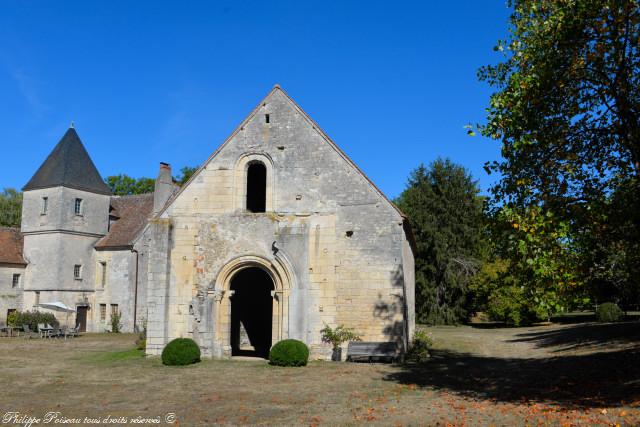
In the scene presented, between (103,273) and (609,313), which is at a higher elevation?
(103,273)

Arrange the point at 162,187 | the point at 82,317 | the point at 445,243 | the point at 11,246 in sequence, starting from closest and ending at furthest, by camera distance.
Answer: the point at 162,187
the point at 11,246
the point at 82,317
the point at 445,243

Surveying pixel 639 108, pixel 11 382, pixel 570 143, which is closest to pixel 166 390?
pixel 11 382

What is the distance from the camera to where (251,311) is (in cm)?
2380

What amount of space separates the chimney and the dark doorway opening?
13410mm

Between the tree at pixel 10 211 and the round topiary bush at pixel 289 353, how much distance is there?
44.0 m

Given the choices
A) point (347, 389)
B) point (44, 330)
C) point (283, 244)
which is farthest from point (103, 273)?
point (347, 389)

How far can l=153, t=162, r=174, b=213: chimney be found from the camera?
3444cm

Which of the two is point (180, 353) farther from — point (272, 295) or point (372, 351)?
point (372, 351)

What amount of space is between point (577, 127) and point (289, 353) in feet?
33.8

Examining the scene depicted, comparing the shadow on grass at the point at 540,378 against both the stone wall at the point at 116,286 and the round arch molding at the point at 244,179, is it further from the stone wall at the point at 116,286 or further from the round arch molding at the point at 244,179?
the stone wall at the point at 116,286

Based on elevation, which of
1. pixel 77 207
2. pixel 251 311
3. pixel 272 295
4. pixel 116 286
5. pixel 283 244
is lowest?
pixel 251 311

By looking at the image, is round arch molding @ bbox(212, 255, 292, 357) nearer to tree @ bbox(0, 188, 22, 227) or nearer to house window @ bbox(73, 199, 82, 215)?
house window @ bbox(73, 199, 82, 215)

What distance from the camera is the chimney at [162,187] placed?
34438mm

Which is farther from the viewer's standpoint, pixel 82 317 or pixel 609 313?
pixel 82 317
